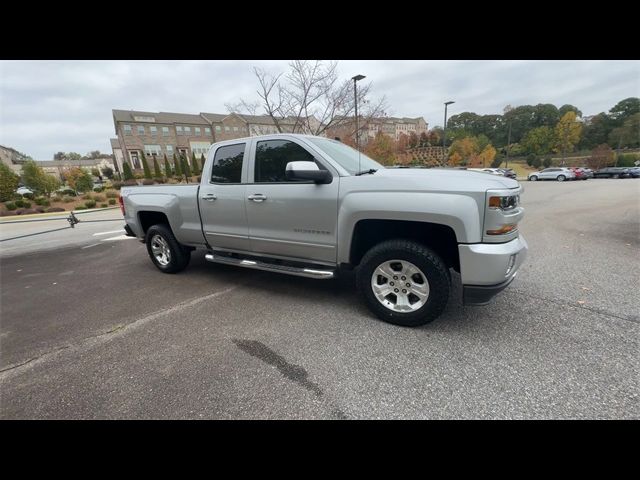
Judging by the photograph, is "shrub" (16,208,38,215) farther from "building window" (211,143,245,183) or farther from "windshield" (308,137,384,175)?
"windshield" (308,137,384,175)

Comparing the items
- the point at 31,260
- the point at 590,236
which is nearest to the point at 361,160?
the point at 590,236

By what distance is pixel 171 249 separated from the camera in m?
4.66

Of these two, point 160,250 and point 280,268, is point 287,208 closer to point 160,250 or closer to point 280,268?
point 280,268

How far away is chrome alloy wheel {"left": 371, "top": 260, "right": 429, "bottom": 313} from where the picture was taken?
280 centimetres

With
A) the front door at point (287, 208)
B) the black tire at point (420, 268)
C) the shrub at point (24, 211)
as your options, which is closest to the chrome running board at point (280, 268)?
the front door at point (287, 208)

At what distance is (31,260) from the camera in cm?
661

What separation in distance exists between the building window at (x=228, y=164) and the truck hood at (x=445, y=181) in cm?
178

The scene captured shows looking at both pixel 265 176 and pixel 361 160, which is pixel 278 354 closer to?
pixel 265 176

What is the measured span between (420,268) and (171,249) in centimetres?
386

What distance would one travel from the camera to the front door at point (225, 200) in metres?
3.75

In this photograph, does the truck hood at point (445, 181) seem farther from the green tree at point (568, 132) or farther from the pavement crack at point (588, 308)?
the green tree at point (568, 132)
